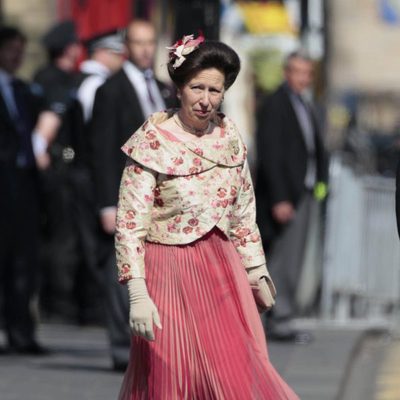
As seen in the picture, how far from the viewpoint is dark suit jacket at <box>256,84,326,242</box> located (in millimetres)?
12727

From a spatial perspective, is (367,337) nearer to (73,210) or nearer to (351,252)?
(351,252)

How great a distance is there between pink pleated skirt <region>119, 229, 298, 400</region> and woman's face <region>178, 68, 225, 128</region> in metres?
0.48

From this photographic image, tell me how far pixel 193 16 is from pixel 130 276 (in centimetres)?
457

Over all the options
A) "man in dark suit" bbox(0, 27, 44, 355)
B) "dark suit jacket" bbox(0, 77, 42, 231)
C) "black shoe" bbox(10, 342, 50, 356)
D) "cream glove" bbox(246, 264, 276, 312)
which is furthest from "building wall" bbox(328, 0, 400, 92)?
"cream glove" bbox(246, 264, 276, 312)

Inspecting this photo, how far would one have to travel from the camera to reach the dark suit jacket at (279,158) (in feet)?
41.8

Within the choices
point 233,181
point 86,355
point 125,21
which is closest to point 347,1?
point 125,21

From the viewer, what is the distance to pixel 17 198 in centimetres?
1178

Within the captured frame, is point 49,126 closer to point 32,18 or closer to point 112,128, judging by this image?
point 112,128

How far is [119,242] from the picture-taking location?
7.18 m

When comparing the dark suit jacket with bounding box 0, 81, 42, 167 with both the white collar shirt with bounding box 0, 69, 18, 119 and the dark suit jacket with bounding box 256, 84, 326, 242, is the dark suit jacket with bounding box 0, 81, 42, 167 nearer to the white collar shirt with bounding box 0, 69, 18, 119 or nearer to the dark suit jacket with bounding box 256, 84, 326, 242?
the white collar shirt with bounding box 0, 69, 18, 119

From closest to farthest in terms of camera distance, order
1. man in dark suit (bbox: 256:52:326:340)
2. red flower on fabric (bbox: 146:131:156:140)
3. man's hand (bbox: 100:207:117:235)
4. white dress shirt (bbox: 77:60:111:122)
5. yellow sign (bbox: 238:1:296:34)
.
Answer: red flower on fabric (bbox: 146:131:156:140), man's hand (bbox: 100:207:117:235), white dress shirt (bbox: 77:60:111:122), man in dark suit (bbox: 256:52:326:340), yellow sign (bbox: 238:1:296:34)

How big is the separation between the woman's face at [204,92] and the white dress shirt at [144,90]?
11.6ft

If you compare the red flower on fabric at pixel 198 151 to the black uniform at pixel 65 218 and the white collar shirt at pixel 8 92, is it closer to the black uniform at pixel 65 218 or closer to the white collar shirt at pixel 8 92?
the white collar shirt at pixel 8 92

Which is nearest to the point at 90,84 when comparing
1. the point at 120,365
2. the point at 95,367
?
the point at 95,367
